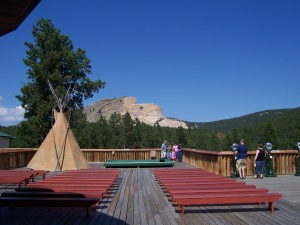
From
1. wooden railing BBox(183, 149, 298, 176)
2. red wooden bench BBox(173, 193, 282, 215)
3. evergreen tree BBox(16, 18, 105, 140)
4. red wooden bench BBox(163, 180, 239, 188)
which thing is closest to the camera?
red wooden bench BBox(173, 193, 282, 215)

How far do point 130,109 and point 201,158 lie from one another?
151003 mm

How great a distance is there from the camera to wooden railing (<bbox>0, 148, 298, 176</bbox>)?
44.3 ft

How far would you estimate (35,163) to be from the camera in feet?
52.7

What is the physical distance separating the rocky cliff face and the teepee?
13947 centimetres

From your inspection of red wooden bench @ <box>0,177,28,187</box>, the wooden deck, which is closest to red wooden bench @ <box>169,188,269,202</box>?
the wooden deck

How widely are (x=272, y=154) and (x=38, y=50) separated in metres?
25.0

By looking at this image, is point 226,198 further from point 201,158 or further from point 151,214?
point 201,158

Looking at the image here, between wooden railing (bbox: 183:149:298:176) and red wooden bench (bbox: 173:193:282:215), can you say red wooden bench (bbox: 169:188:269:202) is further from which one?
wooden railing (bbox: 183:149:298:176)

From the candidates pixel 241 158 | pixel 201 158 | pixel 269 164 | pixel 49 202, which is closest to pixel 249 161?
pixel 269 164

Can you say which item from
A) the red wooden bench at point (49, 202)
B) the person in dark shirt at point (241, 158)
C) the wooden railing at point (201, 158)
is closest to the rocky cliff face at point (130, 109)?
the wooden railing at point (201, 158)

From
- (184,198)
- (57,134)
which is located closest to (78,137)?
(57,134)

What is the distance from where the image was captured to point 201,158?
16438 millimetres

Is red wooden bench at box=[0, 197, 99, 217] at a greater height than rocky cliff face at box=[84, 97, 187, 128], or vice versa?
rocky cliff face at box=[84, 97, 187, 128]

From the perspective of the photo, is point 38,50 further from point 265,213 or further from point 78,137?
point 265,213
